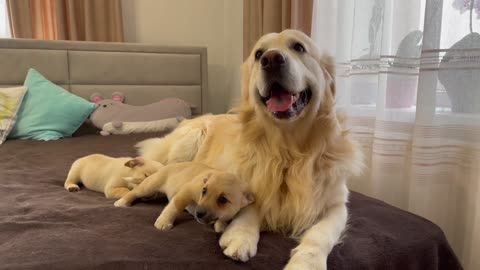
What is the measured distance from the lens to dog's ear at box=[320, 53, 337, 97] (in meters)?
1.30

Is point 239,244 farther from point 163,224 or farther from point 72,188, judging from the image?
point 72,188

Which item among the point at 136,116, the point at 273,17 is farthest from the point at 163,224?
the point at 136,116

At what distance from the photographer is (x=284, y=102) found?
116 centimetres

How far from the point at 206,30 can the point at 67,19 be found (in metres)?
1.31

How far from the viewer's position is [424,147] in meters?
1.42

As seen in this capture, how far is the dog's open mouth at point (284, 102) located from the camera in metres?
1.14

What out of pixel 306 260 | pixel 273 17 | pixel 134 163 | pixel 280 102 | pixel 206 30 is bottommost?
pixel 306 260

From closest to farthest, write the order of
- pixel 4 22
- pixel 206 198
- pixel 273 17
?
pixel 206 198, pixel 273 17, pixel 4 22

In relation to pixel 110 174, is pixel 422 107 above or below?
above

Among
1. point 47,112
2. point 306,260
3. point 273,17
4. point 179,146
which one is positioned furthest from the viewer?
point 47,112

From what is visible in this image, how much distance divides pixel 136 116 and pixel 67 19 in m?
1.23

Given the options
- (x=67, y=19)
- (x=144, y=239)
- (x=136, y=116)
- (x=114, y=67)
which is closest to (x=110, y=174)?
(x=144, y=239)

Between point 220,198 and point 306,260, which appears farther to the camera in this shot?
point 220,198

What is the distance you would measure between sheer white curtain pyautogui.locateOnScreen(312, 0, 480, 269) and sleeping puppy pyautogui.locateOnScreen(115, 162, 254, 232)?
0.77m
